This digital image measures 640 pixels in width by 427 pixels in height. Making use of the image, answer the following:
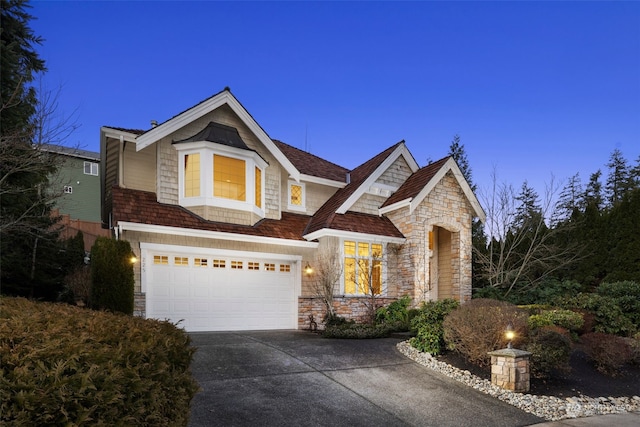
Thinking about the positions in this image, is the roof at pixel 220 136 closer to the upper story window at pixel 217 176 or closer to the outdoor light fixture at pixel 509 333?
the upper story window at pixel 217 176

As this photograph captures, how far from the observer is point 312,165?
16.5 metres

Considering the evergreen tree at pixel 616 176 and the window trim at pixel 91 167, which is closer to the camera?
the window trim at pixel 91 167

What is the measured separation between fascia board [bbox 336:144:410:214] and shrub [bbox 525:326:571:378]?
Result: 7.41 m

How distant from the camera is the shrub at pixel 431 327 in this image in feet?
29.5

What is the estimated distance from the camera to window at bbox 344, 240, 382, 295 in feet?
44.1

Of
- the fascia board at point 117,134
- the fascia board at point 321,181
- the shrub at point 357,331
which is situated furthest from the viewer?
the fascia board at point 321,181

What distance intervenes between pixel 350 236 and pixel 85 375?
11.1 meters

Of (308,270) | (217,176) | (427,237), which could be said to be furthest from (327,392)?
(427,237)

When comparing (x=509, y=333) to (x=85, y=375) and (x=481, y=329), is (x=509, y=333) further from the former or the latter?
(x=85, y=375)

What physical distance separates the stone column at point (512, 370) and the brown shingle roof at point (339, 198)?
22.0ft

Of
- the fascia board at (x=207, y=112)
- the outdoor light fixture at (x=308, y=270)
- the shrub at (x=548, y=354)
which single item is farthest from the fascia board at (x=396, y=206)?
the shrub at (x=548, y=354)

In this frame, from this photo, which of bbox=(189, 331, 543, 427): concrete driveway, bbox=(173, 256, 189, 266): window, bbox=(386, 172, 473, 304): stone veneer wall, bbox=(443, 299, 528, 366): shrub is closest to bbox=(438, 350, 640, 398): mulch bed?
bbox=(443, 299, 528, 366): shrub

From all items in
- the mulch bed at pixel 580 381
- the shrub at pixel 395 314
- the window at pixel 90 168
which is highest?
the window at pixel 90 168

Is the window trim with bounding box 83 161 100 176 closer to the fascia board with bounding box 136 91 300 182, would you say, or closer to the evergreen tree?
the fascia board with bounding box 136 91 300 182
